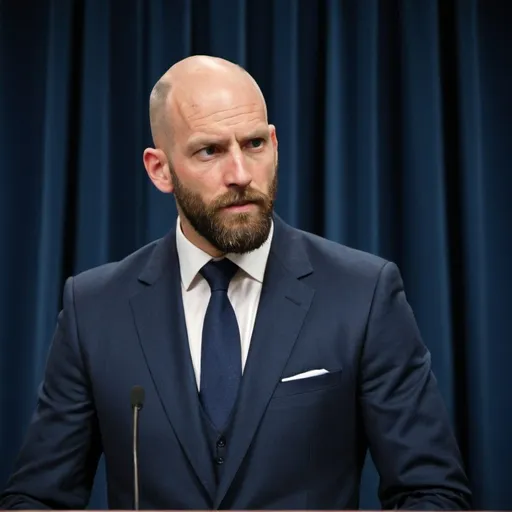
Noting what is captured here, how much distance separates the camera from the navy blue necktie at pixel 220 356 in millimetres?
1482

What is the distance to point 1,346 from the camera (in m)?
2.46

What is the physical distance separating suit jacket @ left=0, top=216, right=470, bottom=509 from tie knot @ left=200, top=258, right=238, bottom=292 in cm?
6

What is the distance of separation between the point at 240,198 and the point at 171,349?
0.30 metres

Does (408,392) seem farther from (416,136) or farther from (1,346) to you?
(1,346)

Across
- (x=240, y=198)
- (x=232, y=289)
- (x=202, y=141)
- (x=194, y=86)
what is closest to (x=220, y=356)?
(x=232, y=289)

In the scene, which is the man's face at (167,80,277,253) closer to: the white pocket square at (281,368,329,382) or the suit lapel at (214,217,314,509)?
the suit lapel at (214,217,314,509)

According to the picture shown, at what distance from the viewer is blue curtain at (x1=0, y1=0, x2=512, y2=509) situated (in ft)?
7.95

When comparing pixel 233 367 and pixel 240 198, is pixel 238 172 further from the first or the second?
pixel 233 367

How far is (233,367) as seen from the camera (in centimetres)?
150

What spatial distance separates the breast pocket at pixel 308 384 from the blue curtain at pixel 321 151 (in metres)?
0.96

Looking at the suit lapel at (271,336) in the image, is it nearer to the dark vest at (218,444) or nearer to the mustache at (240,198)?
the dark vest at (218,444)

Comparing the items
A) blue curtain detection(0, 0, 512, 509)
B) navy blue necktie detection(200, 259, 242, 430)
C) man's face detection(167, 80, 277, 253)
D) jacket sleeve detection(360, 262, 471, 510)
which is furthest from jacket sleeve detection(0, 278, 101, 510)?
blue curtain detection(0, 0, 512, 509)

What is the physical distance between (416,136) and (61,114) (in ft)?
3.37

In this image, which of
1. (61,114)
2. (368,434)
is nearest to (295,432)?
(368,434)
